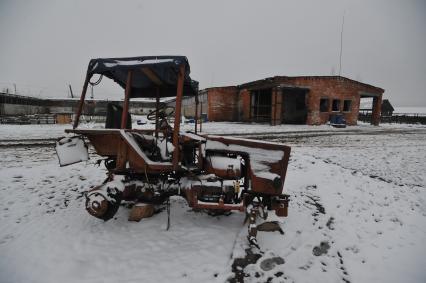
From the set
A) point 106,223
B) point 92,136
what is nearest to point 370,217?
point 106,223

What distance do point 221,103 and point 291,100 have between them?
301 inches

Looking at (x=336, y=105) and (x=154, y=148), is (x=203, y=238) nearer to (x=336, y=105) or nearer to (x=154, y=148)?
(x=154, y=148)

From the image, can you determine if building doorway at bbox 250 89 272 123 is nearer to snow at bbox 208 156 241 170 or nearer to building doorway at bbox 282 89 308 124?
building doorway at bbox 282 89 308 124

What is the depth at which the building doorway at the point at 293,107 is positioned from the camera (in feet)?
84.4

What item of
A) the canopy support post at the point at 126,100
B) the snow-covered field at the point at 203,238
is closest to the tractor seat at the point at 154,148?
the canopy support post at the point at 126,100

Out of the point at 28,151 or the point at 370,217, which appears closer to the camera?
the point at 370,217

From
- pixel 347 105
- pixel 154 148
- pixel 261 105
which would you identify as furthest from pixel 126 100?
pixel 347 105

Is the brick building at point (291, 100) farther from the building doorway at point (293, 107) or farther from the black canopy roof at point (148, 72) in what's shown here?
the black canopy roof at point (148, 72)

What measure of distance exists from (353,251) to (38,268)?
4.06 m

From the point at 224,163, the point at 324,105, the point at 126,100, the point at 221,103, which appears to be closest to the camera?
the point at 224,163

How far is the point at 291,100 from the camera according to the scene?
26.0 m

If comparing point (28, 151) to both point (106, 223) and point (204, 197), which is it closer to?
point (106, 223)

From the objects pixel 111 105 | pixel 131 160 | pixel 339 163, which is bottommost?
pixel 339 163

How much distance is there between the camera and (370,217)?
4.36 m
